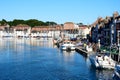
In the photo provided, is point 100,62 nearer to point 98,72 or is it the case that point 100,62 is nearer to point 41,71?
point 98,72

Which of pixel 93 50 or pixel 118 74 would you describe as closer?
pixel 118 74

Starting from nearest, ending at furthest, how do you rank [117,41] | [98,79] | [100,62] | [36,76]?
[98,79] → [36,76] → [100,62] → [117,41]

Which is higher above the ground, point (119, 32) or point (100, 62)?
point (119, 32)

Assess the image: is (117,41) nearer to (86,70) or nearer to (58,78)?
(86,70)

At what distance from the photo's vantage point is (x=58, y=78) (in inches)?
1849

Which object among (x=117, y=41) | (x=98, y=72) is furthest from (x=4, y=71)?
(x=117, y=41)

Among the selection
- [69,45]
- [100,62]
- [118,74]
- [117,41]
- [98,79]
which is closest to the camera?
[118,74]

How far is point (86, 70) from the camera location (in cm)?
5481

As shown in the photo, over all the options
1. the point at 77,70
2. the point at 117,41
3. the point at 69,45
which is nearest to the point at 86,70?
the point at 77,70

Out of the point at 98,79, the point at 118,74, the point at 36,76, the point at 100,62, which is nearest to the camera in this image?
the point at 118,74

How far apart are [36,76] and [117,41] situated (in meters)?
34.1

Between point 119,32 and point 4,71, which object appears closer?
point 4,71

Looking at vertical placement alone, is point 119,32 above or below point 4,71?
above

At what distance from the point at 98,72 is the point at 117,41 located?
93.7 ft
